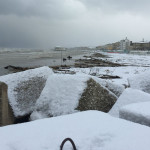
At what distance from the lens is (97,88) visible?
178 inches

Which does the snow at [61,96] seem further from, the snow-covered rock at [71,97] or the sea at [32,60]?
the sea at [32,60]

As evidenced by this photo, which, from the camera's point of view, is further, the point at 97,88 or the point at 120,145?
the point at 97,88

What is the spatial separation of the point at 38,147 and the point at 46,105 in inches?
102

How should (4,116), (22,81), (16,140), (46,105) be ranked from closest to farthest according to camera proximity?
(16,140) < (4,116) < (46,105) < (22,81)

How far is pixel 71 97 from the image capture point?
4293 millimetres

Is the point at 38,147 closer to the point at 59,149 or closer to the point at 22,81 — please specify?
the point at 59,149

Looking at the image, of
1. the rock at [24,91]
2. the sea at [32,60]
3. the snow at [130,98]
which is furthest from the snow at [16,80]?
the sea at [32,60]

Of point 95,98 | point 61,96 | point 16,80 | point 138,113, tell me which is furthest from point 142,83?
point 16,80

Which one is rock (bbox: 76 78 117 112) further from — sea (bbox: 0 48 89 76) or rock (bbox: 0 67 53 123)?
sea (bbox: 0 48 89 76)

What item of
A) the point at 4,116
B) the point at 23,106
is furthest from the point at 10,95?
the point at 4,116

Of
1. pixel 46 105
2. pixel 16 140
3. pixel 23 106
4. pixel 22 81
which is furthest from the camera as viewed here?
pixel 22 81

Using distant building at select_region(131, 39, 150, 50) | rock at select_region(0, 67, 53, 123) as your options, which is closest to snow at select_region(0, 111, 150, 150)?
rock at select_region(0, 67, 53, 123)

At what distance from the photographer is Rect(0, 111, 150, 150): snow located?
1864mm

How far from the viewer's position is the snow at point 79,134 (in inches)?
73.4
